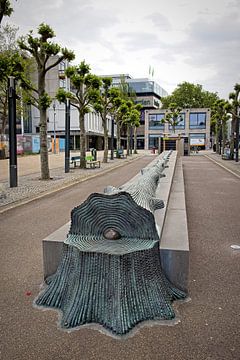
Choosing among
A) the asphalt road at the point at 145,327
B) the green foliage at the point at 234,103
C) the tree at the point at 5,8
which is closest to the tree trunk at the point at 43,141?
the tree at the point at 5,8

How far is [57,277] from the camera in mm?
3383

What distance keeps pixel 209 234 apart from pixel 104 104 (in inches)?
766

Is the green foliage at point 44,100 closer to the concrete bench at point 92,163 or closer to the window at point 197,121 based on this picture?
the concrete bench at point 92,163

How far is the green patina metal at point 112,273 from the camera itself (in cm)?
295

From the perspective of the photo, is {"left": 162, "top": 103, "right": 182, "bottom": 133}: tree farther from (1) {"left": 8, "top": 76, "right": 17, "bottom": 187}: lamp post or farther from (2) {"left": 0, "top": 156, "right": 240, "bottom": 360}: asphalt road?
(2) {"left": 0, "top": 156, "right": 240, "bottom": 360}: asphalt road

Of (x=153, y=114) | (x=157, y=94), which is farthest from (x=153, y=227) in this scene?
(x=157, y=94)

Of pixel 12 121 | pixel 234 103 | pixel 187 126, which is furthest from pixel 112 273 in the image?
pixel 187 126

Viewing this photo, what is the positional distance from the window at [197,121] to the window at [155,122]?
217 inches

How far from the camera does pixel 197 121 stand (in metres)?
60.8

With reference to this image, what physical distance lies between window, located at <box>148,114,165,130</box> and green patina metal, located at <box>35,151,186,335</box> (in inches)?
2405

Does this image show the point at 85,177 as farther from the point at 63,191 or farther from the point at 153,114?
the point at 153,114

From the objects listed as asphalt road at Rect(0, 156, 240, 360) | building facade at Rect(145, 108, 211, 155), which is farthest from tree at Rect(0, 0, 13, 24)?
building facade at Rect(145, 108, 211, 155)

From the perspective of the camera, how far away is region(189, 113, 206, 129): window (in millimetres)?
60438

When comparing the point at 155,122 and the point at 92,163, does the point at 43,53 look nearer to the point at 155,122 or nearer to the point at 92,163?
the point at 92,163
